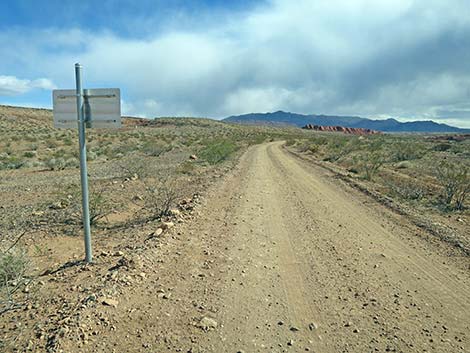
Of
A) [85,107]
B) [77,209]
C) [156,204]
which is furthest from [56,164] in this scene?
[85,107]

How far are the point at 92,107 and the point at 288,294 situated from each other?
3.96 meters

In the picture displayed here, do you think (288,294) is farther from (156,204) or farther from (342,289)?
(156,204)

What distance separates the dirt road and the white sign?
8.02 feet

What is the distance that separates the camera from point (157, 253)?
21.3ft

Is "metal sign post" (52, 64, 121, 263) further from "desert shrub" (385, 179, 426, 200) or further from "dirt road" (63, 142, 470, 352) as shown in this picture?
"desert shrub" (385, 179, 426, 200)

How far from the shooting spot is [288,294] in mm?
5238

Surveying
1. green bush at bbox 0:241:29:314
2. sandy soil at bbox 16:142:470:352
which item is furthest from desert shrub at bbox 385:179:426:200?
green bush at bbox 0:241:29:314

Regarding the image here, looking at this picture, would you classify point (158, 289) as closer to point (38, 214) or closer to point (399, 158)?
point (38, 214)

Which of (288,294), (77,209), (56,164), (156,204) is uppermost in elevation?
(156,204)

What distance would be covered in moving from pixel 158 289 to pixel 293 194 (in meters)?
8.02

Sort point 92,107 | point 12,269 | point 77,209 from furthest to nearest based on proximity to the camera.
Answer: point 77,209 → point 92,107 → point 12,269

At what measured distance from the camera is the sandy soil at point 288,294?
4.14 m

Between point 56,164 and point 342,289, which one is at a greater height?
point 342,289

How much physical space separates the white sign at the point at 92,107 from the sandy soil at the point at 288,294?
2.31 m
